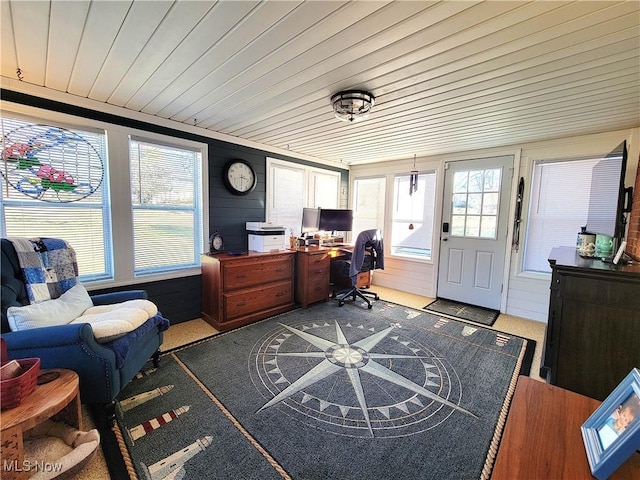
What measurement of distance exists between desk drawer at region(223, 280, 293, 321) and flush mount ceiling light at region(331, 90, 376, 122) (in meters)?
2.12

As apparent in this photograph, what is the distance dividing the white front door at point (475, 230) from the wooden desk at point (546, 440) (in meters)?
2.95

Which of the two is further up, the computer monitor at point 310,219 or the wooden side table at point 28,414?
the computer monitor at point 310,219

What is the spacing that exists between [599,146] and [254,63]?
145 inches

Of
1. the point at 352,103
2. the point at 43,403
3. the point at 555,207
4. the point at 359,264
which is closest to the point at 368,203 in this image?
the point at 359,264

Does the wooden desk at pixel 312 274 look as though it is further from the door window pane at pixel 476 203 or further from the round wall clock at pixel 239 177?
the door window pane at pixel 476 203

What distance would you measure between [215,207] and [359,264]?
2007mm

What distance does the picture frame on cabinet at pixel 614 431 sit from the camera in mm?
695

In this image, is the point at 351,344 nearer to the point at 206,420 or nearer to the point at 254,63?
the point at 206,420

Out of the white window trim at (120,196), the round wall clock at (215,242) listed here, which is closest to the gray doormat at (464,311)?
the round wall clock at (215,242)

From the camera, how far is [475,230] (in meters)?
3.83

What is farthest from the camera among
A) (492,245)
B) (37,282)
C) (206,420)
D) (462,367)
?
(492,245)

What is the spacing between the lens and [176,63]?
1756 mm

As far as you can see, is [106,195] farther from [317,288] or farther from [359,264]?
[359,264]

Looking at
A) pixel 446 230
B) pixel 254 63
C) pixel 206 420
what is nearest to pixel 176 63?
pixel 254 63
